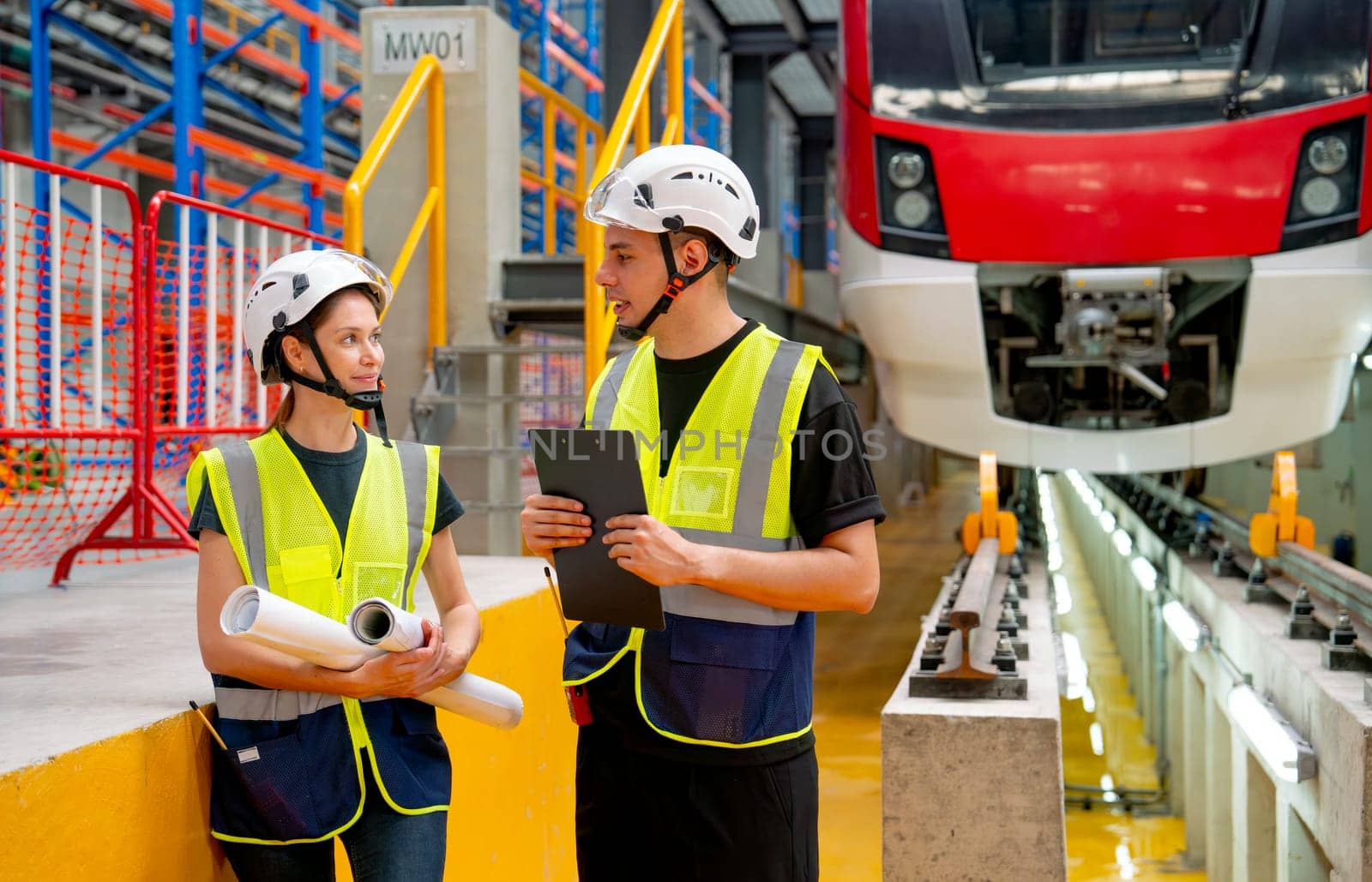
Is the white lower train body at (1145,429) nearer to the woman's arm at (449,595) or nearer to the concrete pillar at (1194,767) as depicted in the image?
the concrete pillar at (1194,767)

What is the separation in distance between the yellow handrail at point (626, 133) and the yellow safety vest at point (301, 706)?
3.09 m

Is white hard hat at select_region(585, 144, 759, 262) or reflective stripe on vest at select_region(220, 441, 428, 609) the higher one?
white hard hat at select_region(585, 144, 759, 262)

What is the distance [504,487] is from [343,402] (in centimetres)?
508

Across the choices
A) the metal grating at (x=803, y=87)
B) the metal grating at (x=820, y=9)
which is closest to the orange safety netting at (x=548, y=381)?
the metal grating at (x=820, y=9)

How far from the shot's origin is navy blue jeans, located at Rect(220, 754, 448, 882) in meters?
1.99

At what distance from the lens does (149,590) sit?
3.85m

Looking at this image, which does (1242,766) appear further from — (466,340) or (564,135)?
(564,135)

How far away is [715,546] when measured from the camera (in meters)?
1.80

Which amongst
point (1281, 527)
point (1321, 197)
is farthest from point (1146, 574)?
point (1321, 197)

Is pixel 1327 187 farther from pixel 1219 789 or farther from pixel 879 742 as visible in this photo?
pixel 879 742

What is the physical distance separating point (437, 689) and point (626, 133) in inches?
167

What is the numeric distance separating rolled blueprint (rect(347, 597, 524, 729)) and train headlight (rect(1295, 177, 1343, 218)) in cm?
435

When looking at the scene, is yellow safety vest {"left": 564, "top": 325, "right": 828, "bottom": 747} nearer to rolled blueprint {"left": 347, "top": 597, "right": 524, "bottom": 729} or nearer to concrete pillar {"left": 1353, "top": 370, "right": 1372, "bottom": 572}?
rolled blueprint {"left": 347, "top": 597, "right": 524, "bottom": 729}

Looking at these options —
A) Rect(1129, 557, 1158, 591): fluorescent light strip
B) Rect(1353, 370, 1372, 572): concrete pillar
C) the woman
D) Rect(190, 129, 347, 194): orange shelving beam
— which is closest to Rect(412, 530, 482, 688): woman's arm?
the woman
